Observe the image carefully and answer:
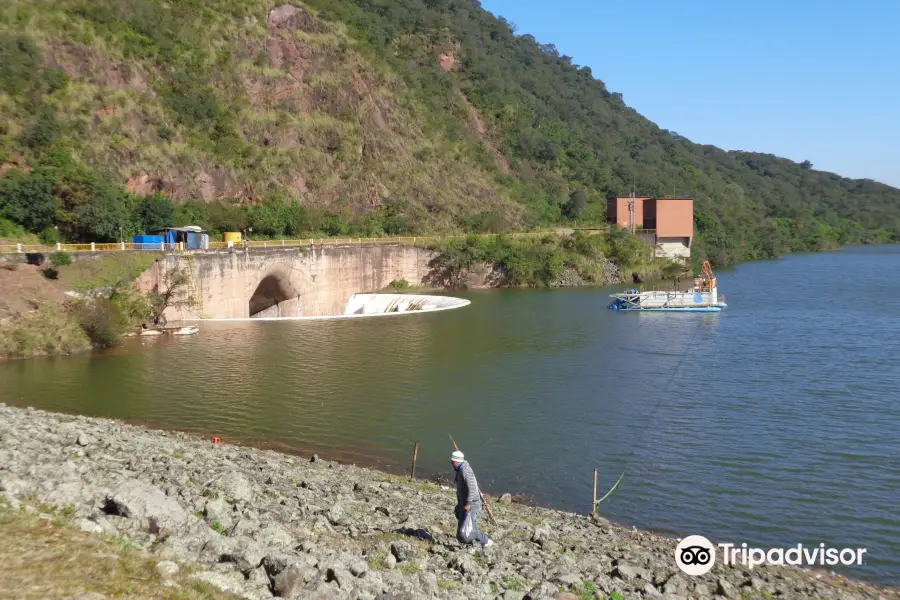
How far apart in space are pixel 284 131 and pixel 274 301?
2535 centimetres

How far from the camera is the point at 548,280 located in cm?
7106

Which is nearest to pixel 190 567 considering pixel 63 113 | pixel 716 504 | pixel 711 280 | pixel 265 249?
pixel 716 504

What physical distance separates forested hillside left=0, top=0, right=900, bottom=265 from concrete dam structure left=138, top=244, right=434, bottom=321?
673 centimetres

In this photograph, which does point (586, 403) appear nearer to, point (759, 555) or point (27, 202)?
point (759, 555)

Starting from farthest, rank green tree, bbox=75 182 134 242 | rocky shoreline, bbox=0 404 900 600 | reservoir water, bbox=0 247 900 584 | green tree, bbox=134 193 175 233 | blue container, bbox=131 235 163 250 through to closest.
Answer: green tree, bbox=134 193 175 233, green tree, bbox=75 182 134 242, blue container, bbox=131 235 163 250, reservoir water, bbox=0 247 900 584, rocky shoreline, bbox=0 404 900 600

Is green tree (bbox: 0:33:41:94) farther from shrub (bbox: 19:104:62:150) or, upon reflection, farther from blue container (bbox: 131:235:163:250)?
blue container (bbox: 131:235:163:250)

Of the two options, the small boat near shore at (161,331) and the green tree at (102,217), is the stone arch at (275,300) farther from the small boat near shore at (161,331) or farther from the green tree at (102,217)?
the small boat near shore at (161,331)

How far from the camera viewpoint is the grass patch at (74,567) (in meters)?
7.21

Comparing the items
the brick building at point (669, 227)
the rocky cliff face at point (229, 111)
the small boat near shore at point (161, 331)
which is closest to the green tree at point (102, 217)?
the rocky cliff face at point (229, 111)

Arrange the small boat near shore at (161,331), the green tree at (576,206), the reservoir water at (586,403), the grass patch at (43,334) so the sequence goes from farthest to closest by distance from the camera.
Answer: the green tree at (576,206) → the small boat near shore at (161,331) → the grass patch at (43,334) → the reservoir water at (586,403)

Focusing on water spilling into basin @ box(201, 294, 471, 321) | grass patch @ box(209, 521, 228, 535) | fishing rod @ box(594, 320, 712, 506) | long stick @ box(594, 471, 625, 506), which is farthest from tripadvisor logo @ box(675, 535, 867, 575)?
water spilling into basin @ box(201, 294, 471, 321)

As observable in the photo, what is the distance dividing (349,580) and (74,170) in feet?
156

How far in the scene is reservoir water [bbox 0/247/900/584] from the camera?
17.3 meters

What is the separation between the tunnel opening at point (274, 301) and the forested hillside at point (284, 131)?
824cm
